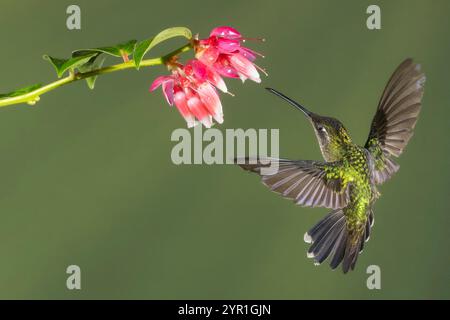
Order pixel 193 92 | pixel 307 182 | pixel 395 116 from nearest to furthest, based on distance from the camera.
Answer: pixel 193 92 → pixel 307 182 → pixel 395 116

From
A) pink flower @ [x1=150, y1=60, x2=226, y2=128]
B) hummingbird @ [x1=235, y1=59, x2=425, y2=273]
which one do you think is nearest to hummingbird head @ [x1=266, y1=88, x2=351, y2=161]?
hummingbird @ [x1=235, y1=59, x2=425, y2=273]

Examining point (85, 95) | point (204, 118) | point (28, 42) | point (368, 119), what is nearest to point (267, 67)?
point (368, 119)

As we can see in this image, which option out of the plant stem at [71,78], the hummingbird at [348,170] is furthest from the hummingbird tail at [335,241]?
the plant stem at [71,78]

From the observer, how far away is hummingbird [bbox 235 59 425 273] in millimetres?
910

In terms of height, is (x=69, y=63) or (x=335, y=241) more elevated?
(x=69, y=63)

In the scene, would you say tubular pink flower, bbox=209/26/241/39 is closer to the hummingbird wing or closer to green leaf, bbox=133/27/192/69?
green leaf, bbox=133/27/192/69

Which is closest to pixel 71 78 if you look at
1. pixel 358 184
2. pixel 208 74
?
pixel 208 74

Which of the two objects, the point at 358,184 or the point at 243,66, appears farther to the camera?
the point at 358,184

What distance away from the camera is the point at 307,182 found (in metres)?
0.91

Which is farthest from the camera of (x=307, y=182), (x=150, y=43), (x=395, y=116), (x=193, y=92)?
(x=395, y=116)

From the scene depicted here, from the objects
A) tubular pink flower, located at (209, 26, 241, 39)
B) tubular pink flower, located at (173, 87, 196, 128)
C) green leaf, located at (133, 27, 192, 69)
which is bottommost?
tubular pink flower, located at (173, 87, 196, 128)

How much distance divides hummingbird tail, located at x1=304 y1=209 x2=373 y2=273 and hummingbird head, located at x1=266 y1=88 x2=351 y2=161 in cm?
10

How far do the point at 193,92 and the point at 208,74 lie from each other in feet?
0.13

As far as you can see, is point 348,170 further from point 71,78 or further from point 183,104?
point 71,78
